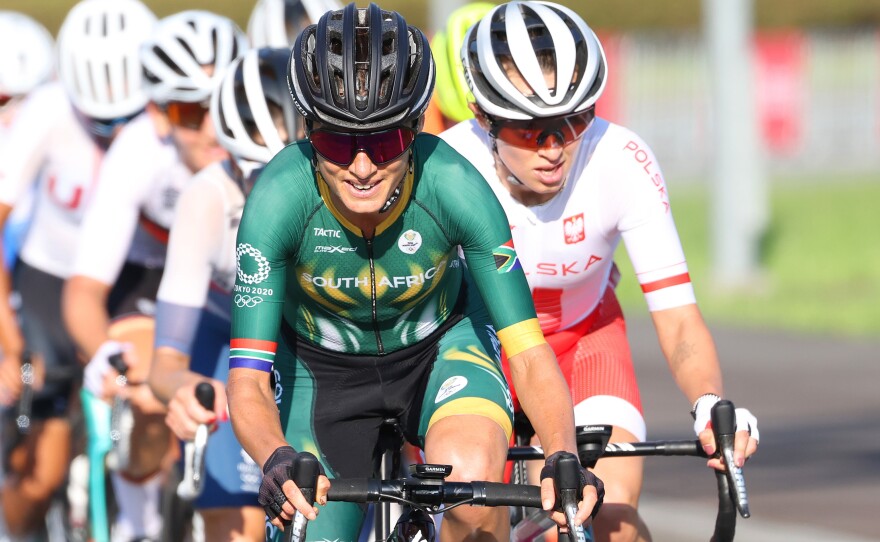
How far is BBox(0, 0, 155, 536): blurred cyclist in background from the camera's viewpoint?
8.09 meters

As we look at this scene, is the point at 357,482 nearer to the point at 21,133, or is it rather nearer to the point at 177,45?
the point at 177,45

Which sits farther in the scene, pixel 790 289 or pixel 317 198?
pixel 790 289

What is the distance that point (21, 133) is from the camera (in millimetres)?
8219

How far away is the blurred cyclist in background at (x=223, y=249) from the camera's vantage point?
600 centimetres

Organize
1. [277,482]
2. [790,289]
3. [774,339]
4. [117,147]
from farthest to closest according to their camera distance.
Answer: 1. [790,289]
2. [774,339]
3. [117,147]
4. [277,482]

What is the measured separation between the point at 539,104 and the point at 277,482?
1833 millimetres

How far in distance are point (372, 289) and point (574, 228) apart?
3.42ft

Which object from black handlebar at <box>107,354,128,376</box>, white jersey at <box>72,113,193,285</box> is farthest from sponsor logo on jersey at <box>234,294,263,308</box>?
white jersey at <box>72,113,193,285</box>

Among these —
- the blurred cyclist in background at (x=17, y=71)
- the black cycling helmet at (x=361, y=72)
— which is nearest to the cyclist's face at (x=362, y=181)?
the black cycling helmet at (x=361, y=72)

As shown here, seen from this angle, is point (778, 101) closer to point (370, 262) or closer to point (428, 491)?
point (370, 262)

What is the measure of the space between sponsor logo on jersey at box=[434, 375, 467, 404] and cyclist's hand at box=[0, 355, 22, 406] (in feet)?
11.3

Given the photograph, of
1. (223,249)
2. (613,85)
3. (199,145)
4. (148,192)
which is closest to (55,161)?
(148,192)

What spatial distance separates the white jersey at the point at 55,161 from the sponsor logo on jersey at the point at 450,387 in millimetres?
3727

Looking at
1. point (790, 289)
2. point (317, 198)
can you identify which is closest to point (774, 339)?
point (790, 289)
